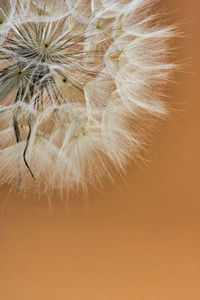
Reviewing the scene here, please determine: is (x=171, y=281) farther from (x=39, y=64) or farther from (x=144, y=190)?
(x=39, y=64)

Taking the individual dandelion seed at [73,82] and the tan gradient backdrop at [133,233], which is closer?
the individual dandelion seed at [73,82]

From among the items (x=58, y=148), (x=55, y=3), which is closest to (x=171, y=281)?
(x=58, y=148)

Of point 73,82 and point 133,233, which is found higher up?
point 73,82

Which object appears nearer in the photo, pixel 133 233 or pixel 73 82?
pixel 73 82

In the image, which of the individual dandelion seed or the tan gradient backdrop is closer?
the individual dandelion seed

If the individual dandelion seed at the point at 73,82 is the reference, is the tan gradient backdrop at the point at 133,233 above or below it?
below
